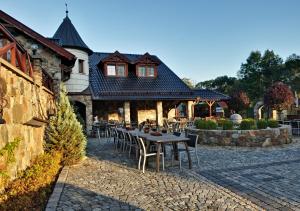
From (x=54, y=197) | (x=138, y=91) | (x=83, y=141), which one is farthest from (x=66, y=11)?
(x=54, y=197)

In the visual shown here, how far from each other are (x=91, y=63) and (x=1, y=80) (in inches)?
678

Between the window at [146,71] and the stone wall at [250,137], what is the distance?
10.1 metres

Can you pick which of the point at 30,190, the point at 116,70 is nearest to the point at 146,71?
the point at 116,70

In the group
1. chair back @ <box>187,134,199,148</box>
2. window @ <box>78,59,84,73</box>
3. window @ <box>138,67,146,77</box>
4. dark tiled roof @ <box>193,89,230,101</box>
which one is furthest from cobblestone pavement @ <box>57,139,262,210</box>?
dark tiled roof @ <box>193,89,230,101</box>

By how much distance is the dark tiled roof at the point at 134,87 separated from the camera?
1748 centimetres

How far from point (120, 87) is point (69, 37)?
189 inches

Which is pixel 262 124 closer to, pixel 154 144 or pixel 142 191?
pixel 154 144

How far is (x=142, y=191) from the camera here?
204 inches

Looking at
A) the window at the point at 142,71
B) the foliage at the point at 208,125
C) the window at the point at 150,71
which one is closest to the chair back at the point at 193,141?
the foliage at the point at 208,125

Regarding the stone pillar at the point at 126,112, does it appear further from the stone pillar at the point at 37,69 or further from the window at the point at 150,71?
the stone pillar at the point at 37,69

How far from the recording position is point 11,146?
4227mm

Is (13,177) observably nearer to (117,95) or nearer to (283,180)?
(283,180)

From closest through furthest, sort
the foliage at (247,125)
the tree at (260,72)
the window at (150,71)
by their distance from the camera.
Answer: the foliage at (247,125)
the window at (150,71)
the tree at (260,72)

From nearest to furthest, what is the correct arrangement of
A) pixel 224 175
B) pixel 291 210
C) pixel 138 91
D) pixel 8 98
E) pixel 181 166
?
pixel 291 210 < pixel 8 98 < pixel 224 175 < pixel 181 166 < pixel 138 91
